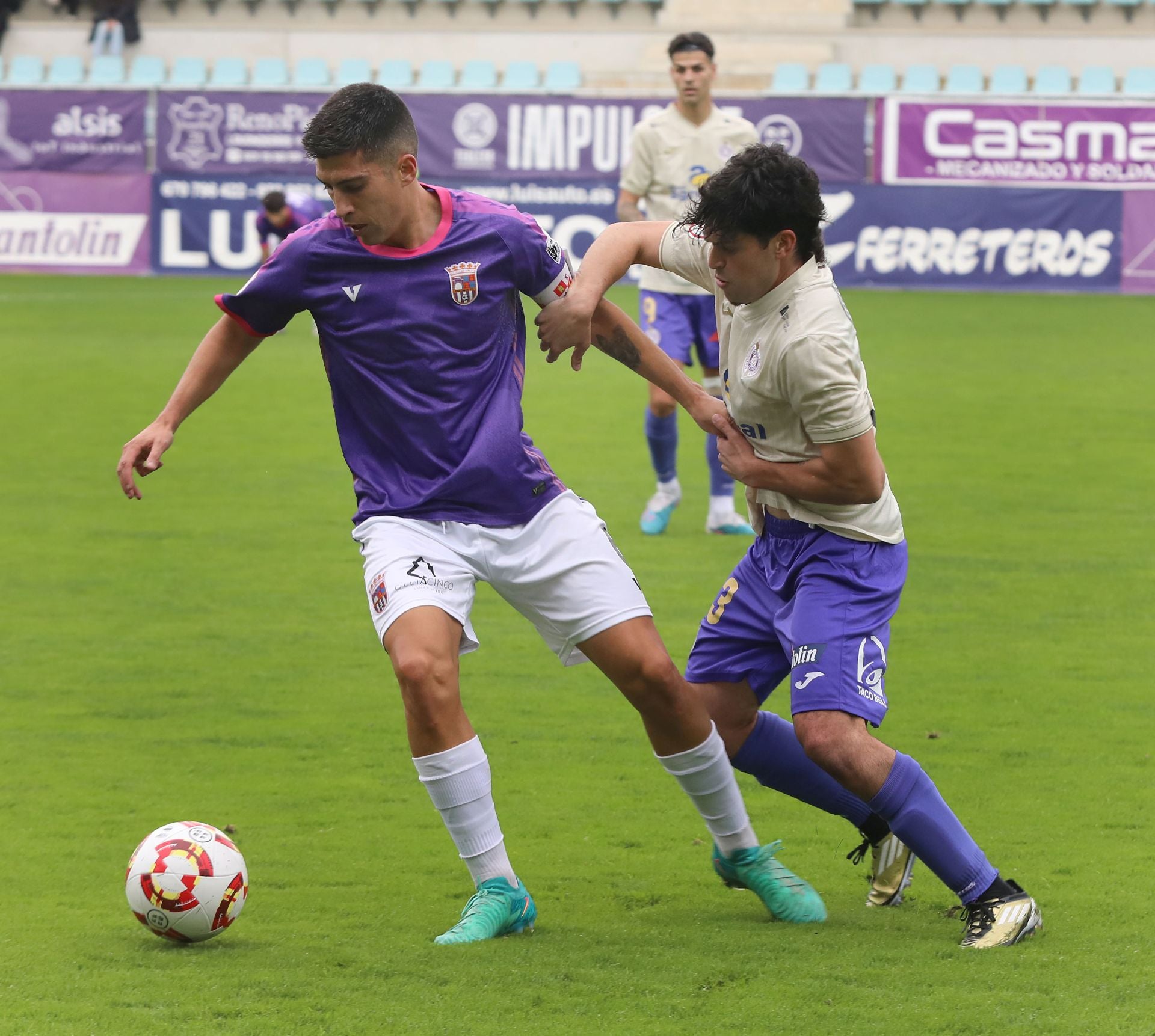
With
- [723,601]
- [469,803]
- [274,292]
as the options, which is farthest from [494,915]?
[274,292]

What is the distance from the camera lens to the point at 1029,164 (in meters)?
22.9

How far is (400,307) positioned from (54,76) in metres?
27.6

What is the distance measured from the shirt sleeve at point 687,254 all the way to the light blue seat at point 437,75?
Result: 2499 centimetres

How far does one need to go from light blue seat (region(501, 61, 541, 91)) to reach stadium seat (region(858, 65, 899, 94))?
5.38 m

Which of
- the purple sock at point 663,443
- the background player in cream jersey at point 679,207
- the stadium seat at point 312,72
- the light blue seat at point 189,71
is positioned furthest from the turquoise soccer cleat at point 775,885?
the light blue seat at point 189,71

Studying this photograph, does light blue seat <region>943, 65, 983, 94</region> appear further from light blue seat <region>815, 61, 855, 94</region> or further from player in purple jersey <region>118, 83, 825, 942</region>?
player in purple jersey <region>118, 83, 825, 942</region>

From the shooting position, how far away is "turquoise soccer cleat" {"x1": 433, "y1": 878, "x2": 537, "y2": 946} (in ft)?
12.5

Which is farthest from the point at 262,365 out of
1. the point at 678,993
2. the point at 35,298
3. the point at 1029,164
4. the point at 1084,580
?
the point at 678,993

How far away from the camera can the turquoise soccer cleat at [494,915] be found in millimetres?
3795

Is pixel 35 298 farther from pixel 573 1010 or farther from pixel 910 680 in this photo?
pixel 573 1010

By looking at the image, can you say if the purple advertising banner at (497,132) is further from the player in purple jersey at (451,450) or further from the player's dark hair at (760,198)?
the player's dark hair at (760,198)

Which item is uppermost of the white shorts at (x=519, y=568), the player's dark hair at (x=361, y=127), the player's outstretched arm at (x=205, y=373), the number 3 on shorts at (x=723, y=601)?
the player's dark hair at (x=361, y=127)

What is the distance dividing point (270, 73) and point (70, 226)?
6.37m

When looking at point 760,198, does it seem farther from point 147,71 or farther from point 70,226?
point 147,71
